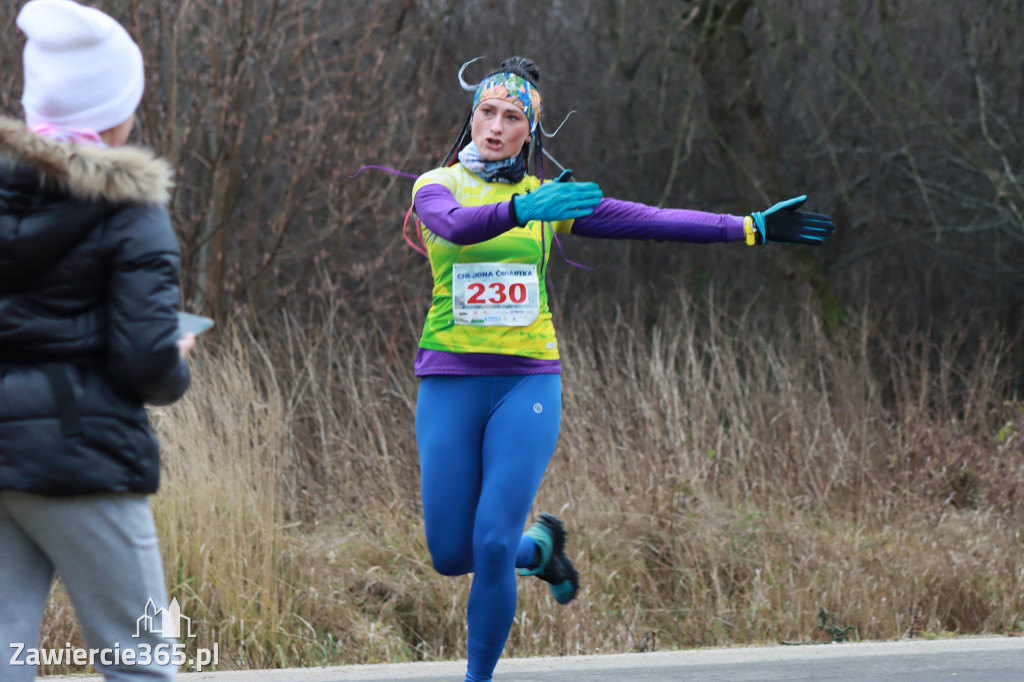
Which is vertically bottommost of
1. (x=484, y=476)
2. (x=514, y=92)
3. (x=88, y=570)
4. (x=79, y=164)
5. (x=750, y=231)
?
(x=484, y=476)

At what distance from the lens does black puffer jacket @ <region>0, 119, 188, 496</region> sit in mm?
2068

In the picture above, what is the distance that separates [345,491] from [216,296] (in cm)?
255

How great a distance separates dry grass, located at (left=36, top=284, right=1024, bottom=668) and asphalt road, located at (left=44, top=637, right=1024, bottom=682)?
1.57 ft

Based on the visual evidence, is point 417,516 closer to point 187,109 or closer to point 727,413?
point 727,413

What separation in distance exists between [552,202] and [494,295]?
1.47 feet

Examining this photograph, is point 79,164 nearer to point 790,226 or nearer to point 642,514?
point 790,226

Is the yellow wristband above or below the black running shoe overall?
above

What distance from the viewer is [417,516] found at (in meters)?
6.49

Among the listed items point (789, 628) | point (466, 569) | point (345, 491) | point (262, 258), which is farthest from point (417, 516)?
point (262, 258)

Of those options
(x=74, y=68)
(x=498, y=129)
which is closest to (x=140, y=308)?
(x=74, y=68)

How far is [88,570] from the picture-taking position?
2.12m

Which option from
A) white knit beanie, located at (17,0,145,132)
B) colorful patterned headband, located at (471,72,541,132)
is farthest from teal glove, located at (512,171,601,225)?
white knit beanie, located at (17,0,145,132)

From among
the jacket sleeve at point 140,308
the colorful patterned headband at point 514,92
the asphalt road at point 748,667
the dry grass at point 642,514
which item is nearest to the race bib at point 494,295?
the colorful patterned headband at point 514,92

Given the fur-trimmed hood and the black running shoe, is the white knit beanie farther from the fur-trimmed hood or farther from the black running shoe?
the black running shoe
